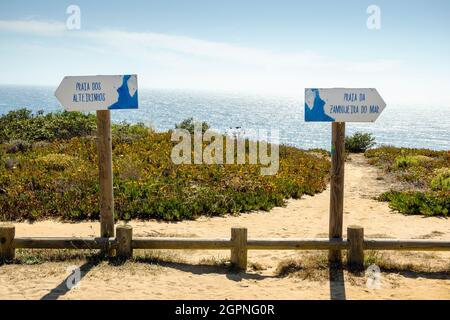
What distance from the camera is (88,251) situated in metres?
7.39

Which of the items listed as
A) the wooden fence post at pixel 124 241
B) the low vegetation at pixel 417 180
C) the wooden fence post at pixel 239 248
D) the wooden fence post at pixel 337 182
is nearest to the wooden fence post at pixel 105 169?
the wooden fence post at pixel 124 241

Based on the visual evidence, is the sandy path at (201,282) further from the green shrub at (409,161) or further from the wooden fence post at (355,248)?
the green shrub at (409,161)

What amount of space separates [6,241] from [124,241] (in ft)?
5.90

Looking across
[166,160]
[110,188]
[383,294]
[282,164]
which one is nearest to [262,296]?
[383,294]

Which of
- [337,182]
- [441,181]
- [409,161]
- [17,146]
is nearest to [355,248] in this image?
[337,182]

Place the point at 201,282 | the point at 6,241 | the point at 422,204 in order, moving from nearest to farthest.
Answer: the point at 201,282
the point at 6,241
the point at 422,204

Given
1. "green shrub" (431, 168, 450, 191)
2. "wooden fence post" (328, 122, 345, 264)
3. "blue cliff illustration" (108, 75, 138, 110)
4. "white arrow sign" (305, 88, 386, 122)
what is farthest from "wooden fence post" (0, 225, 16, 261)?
"green shrub" (431, 168, 450, 191)

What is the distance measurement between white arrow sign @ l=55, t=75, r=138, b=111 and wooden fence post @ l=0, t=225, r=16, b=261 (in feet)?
6.75

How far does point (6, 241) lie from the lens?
6953 millimetres

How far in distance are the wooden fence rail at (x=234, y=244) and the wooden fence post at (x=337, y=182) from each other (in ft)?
0.69

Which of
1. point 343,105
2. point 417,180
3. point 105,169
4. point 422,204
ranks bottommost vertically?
point 422,204

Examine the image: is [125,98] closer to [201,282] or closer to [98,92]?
[98,92]
